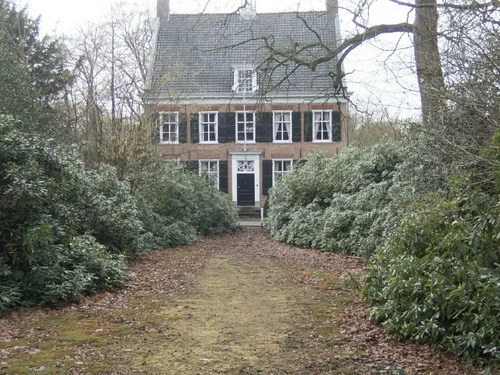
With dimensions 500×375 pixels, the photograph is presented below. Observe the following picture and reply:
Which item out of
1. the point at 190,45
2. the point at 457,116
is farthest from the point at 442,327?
the point at 190,45

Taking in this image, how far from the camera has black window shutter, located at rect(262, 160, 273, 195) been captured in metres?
32.7

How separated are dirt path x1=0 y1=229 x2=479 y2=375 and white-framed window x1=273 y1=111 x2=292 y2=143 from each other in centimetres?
2218

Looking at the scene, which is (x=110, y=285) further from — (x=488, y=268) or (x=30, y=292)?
(x=488, y=268)

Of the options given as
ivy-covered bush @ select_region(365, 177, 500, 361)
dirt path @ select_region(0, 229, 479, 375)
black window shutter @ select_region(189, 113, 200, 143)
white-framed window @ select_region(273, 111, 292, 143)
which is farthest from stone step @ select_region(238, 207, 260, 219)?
ivy-covered bush @ select_region(365, 177, 500, 361)

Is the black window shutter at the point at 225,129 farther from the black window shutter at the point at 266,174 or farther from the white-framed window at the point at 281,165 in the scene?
the white-framed window at the point at 281,165

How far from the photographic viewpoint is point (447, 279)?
19.0 ft

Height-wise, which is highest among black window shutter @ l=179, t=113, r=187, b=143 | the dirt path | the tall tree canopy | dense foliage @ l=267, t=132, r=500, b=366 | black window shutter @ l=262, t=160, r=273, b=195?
the tall tree canopy

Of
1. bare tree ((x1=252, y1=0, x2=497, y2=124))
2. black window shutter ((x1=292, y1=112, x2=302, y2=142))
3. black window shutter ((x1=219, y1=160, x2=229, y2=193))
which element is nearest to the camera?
bare tree ((x1=252, y1=0, x2=497, y2=124))

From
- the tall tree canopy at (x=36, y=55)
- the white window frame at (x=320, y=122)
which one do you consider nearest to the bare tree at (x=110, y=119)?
the tall tree canopy at (x=36, y=55)

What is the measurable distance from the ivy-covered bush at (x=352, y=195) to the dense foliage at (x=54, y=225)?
5.29 metres

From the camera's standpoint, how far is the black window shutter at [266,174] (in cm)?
3266

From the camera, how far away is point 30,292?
8.05 meters

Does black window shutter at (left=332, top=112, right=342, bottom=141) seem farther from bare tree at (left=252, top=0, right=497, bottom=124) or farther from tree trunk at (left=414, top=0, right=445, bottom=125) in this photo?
tree trunk at (left=414, top=0, right=445, bottom=125)

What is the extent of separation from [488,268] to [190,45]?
30.2m
